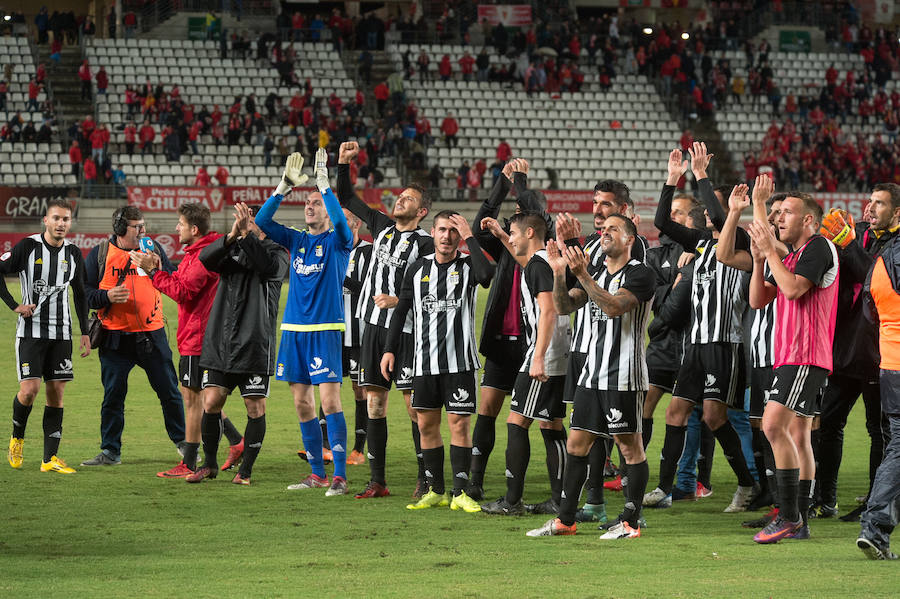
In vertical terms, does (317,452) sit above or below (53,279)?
below

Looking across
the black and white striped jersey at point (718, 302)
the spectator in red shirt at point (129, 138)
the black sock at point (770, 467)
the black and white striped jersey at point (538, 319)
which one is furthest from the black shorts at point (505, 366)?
the spectator in red shirt at point (129, 138)

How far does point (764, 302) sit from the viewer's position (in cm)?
716

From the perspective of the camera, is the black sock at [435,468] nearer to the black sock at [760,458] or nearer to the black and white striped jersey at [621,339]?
the black and white striped jersey at [621,339]

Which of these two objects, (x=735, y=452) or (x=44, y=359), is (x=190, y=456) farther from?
(x=735, y=452)

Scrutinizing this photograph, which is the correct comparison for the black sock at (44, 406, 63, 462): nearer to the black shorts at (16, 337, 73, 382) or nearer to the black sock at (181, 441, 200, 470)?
the black shorts at (16, 337, 73, 382)

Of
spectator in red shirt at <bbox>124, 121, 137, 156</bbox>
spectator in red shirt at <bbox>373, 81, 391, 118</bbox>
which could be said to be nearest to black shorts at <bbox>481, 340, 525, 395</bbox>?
spectator in red shirt at <bbox>124, 121, 137, 156</bbox>

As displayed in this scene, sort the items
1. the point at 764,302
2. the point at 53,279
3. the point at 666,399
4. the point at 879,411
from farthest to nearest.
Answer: the point at 666,399 < the point at 53,279 < the point at 879,411 < the point at 764,302

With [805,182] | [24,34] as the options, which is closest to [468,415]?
[805,182]

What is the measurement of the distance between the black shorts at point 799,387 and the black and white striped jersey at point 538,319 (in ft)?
4.68

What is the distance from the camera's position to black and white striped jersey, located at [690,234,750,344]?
26.8 feet

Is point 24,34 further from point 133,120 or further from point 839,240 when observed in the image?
point 839,240

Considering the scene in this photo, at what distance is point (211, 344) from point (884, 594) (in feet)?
17.4

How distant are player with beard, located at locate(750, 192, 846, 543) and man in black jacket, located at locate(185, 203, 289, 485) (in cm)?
383

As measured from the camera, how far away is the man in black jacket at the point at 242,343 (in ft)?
29.2
